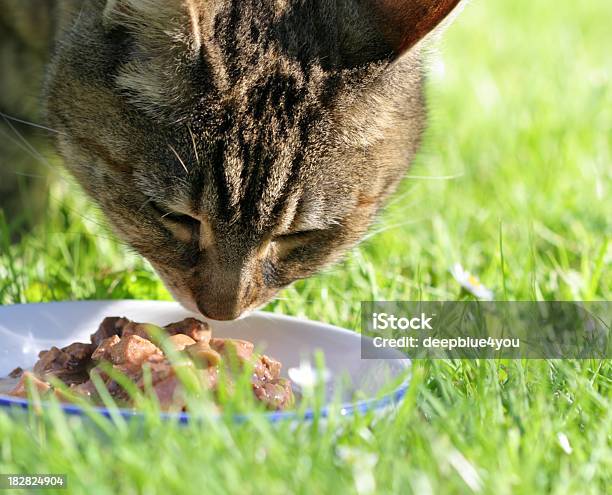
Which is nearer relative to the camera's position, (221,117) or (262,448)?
(262,448)

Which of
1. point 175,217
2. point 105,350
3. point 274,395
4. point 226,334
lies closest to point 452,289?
point 226,334

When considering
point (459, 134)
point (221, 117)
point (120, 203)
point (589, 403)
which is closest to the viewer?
point (589, 403)

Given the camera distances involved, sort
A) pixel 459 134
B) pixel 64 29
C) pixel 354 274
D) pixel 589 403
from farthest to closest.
Result: 1. pixel 459 134
2. pixel 354 274
3. pixel 64 29
4. pixel 589 403

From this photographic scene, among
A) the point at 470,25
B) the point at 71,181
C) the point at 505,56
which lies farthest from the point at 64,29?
the point at 470,25

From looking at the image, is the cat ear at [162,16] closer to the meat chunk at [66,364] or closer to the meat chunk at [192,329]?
the meat chunk at [192,329]

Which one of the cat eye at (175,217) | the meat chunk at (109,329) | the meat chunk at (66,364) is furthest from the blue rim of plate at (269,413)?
the cat eye at (175,217)

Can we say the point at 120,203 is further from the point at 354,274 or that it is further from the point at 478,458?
the point at 478,458
